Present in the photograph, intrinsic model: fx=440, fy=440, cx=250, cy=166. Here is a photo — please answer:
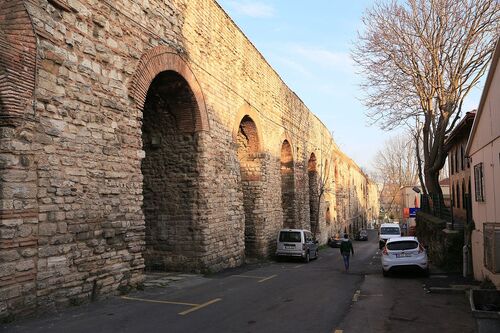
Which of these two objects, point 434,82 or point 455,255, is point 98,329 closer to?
point 455,255

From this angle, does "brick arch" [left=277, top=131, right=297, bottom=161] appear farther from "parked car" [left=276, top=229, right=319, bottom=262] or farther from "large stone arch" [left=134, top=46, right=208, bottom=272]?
"large stone arch" [left=134, top=46, right=208, bottom=272]

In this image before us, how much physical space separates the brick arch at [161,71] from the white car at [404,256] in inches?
288

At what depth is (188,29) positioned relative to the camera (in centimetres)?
1342

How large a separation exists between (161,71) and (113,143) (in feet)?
9.72

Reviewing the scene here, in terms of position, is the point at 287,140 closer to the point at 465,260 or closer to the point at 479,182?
the point at 465,260

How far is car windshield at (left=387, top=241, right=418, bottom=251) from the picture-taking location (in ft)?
47.9

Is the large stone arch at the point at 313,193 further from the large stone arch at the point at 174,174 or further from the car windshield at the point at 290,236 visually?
the large stone arch at the point at 174,174

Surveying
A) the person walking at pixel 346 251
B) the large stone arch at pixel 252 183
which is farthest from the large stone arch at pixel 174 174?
the person walking at pixel 346 251

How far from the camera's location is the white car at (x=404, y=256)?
14.1 m

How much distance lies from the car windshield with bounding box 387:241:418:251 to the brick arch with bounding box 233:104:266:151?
22.4 ft

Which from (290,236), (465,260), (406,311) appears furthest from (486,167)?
(290,236)

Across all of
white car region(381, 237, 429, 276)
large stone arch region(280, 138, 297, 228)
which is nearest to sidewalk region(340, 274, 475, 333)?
white car region(381, 237, 429, 276)

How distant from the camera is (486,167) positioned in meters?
10.9

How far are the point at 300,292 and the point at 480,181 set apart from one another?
5.76 metres
